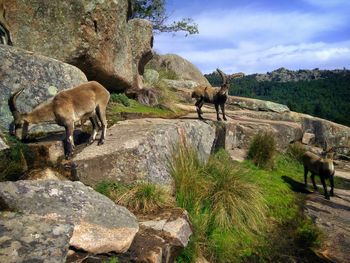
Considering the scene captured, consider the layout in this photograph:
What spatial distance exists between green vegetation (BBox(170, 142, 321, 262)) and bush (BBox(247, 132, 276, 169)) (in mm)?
3316

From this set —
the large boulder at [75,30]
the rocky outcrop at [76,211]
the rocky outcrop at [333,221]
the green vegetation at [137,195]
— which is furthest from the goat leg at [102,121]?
the rocky outcrop at [333,221]

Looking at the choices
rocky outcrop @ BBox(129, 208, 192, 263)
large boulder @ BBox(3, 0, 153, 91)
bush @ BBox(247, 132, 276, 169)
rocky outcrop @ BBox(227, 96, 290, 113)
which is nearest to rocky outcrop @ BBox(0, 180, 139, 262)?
rocky outcrop @ BBox(129, 208, 192, 263)

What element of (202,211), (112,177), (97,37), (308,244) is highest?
(97,37)

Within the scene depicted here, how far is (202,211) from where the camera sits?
300 inches

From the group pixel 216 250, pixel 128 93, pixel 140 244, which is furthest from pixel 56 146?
pixel 128 93

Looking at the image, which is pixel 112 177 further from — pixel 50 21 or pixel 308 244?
pixel 50 21

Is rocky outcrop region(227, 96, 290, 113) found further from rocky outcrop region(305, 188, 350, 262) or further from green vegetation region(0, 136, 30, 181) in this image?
green vegetation region(0, 136, 30, 181)

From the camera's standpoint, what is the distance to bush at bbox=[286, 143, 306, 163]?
15242 mm

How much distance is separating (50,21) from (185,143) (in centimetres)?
490

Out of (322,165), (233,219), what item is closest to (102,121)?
(233,219)

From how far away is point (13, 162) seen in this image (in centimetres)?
635

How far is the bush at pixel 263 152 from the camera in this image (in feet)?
41.3

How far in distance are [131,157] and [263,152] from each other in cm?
659

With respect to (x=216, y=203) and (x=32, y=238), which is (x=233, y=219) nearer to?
(x=216, y=203)
